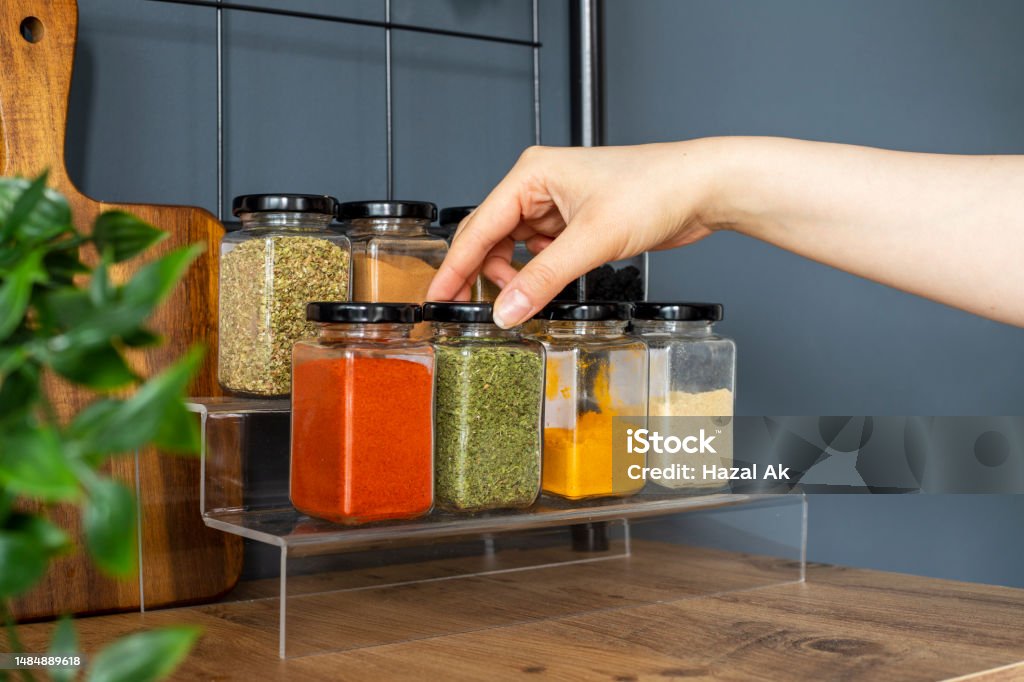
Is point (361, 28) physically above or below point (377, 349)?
above

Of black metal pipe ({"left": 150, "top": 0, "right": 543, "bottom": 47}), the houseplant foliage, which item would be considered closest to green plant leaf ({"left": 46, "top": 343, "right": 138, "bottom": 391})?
the houseplant foliage

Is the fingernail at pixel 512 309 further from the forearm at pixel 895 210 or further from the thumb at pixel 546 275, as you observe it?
the forearm at pixel 895 210

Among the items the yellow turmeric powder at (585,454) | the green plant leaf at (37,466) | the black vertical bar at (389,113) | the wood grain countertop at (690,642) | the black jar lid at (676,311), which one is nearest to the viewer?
the green plant leaf at (37,466)

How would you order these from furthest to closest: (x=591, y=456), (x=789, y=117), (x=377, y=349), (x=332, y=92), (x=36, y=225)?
1. (x=789, y=117)
2. (x=332, y=92)
3. (x=591, y=456)
4. (x=377, y=349)
5. (x=36, y=225)

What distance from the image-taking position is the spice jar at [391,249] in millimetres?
954

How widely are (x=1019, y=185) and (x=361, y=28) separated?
2.57 feet

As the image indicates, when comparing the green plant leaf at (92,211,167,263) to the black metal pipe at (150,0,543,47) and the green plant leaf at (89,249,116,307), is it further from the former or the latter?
the black metal pipe at (150,0,543,47)

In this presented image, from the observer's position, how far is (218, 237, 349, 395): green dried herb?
88 cm

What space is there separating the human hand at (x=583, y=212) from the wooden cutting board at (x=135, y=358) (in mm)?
249

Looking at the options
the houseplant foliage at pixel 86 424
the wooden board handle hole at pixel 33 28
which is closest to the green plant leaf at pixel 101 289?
the houseplant foliage at pixel 86 424

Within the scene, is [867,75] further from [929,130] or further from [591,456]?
[591,456]

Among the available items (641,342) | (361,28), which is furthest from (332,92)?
(641,342)

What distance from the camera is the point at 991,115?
1.26 meters

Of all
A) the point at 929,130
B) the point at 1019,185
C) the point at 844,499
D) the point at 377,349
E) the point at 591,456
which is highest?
the point at 929,130
